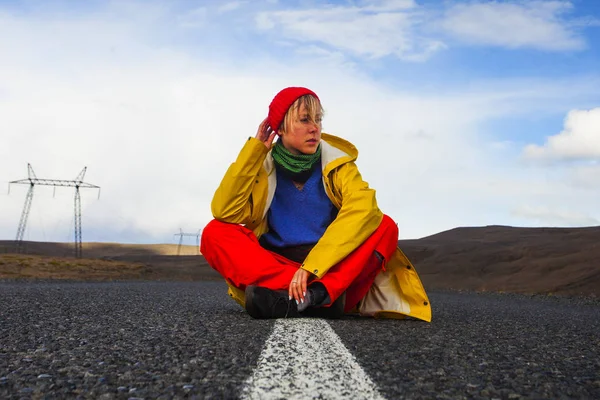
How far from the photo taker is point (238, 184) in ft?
14.2

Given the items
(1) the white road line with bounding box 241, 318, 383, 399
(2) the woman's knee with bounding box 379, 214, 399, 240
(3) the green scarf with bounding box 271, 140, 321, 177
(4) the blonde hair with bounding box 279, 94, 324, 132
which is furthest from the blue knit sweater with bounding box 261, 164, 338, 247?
(1) the white road line with bounding box 241, 318, 383, 399

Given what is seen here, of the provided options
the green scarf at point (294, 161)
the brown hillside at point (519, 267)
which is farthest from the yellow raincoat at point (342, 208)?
Result: the brown hillside at point (519, 267)

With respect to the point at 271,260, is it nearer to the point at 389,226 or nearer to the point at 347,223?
the point at 347,223

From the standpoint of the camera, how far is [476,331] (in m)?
4.11

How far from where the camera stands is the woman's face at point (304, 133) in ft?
14.3

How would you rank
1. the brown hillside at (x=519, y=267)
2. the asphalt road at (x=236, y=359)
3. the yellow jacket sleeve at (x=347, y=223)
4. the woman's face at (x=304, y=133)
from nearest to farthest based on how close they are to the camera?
the asphalt road at (x=236, y=359) < the yellow jacket sleeve at (x=347, y=223) < the woman's face at (x=304, y=133) < the brown hillside at (x=519, y=267)

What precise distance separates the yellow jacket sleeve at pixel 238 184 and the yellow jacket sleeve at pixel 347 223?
1.87ft

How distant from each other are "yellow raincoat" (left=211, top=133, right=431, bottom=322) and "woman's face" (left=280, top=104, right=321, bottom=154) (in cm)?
20

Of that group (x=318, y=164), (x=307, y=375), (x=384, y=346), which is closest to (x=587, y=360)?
(x=384, y=346)

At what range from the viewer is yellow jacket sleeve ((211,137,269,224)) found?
4.32m

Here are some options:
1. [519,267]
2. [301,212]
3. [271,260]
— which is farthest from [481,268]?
[271,260]

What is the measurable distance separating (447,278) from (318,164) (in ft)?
66.4

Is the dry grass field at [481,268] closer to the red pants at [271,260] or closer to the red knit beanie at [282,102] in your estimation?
the red pants at [271,260]

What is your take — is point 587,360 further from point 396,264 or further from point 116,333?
point 116,333
